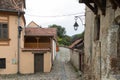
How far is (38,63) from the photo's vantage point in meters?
21.2

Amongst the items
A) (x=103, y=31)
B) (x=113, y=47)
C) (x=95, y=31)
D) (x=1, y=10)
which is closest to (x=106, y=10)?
(x=103, y=31)

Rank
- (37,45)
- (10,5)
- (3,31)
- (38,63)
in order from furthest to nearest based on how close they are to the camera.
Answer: (37,45), (38,63), (10,5), (3,31)

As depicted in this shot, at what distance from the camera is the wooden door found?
21094 millimetres

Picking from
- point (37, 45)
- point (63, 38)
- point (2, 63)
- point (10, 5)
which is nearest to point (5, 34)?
point (2, 63)

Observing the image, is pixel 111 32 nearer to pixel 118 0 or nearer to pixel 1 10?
pixel 118 0

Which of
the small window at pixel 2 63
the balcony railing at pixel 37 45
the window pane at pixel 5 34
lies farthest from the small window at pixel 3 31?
the balcony railing at pixel 37 45

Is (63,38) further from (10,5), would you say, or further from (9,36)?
(9,36)

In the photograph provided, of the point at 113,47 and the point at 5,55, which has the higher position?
the point at 113,47

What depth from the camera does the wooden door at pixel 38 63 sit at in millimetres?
21094

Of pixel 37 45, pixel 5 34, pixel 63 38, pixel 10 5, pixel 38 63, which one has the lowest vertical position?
pixel 38 63

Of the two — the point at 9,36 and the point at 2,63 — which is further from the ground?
the point at 9,36

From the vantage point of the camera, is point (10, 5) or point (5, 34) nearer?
point (5, 34)

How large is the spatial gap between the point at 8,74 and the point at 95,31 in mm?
11803

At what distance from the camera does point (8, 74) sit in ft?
63.9
